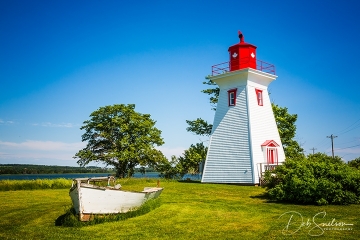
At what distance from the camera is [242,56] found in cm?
2495

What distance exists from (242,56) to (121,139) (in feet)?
56.7

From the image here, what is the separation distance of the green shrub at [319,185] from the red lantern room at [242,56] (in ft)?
39.3

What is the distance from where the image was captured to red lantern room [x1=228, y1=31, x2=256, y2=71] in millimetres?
24797

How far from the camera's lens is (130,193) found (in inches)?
433

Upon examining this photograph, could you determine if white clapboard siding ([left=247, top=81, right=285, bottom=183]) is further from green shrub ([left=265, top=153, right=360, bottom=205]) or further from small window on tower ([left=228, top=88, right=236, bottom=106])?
green shrub ([left=265, top=153, right=360, bottom=205])

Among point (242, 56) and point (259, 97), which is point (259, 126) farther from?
point (242, 56)

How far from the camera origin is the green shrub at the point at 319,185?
13125 mm

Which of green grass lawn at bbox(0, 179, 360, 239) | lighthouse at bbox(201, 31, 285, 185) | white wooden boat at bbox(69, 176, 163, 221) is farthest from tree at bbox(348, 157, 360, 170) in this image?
white wooden boat at bbox(69, 176, 163, 221)

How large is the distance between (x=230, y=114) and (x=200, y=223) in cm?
1568

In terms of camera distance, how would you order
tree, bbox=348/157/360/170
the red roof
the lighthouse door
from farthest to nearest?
1. the lighthouse door
2. the red roof
3. tree, bbox=348/157/360/170

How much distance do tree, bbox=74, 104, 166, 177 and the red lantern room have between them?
15.2 meters

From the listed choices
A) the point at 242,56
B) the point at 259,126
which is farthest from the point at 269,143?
the point at 242,56

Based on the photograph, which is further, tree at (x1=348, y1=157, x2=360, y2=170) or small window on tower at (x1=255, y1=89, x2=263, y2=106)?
small window on tower at (x1=255, y1=89, x2=263, y2=106)

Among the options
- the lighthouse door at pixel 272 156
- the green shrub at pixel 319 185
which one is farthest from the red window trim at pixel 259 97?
the green shrub at pixel 319 185
